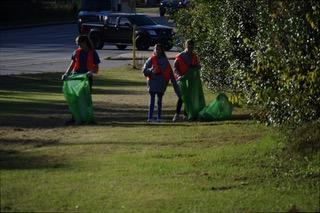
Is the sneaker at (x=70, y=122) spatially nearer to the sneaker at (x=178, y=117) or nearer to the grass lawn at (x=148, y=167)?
the grass lawn at (x=148, y=167)

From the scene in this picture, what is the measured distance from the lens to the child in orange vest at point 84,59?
15.7 m

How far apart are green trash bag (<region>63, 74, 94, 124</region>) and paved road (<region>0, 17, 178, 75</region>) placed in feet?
44.8

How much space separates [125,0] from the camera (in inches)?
1410

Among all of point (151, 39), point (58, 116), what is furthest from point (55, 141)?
point (151, 39)

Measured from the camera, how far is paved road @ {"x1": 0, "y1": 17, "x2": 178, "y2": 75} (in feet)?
106

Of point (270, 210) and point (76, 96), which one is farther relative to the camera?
point (76, 96)

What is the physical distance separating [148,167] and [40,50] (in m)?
32.1

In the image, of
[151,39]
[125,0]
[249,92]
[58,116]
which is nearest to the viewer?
[249,92]

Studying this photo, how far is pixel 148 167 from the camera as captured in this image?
10562mm

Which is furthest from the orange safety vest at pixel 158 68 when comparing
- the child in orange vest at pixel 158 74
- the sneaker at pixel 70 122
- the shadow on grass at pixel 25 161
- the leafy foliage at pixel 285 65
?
the shadow on grass at pixel 25 161

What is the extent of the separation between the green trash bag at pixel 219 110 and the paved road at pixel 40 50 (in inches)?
560

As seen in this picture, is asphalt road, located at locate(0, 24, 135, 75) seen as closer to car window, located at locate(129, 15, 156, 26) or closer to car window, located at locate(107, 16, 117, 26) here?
car window, located at locate(107, 16, 117, 26)

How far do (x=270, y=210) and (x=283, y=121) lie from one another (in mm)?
3088

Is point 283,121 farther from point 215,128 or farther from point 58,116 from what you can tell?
point 58,116
